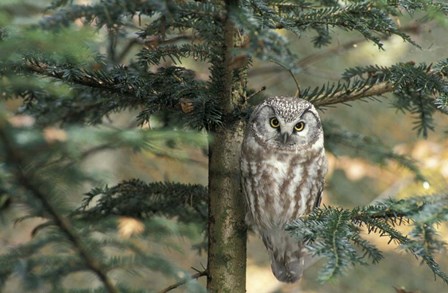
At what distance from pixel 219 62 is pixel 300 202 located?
1.18 metres

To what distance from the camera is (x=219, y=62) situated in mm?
2344

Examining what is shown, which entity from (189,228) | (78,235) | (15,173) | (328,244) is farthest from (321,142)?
(15,173)

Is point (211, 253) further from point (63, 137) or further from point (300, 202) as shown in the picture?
point (63, 137)

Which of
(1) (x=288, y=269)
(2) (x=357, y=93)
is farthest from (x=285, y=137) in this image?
(1) (x=288, y=269)

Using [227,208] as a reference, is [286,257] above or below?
below

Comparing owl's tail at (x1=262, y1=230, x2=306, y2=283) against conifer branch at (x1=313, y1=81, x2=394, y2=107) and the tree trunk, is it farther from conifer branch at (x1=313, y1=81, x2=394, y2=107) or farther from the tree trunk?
conifer branch at (x1=313, y1=81, x2=394, y2=107)

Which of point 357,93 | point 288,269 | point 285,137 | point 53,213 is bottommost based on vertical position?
point 288,269

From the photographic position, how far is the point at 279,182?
3238mm

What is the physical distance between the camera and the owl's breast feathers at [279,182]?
3.18 meters

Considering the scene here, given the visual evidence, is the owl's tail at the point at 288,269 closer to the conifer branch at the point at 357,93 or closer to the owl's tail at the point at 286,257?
the owl's tail at the point at 286,257

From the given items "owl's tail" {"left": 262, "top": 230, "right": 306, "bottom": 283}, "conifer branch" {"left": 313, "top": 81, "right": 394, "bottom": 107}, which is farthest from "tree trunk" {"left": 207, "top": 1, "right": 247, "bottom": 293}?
"owl's tail" {"left": 262, "top": 230, "right": 306, "bottom": 283}

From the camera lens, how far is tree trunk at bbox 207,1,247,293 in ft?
8.39

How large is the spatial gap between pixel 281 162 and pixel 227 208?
2.23 ft

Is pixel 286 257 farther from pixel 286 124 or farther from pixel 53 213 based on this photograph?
pixel 53 213
